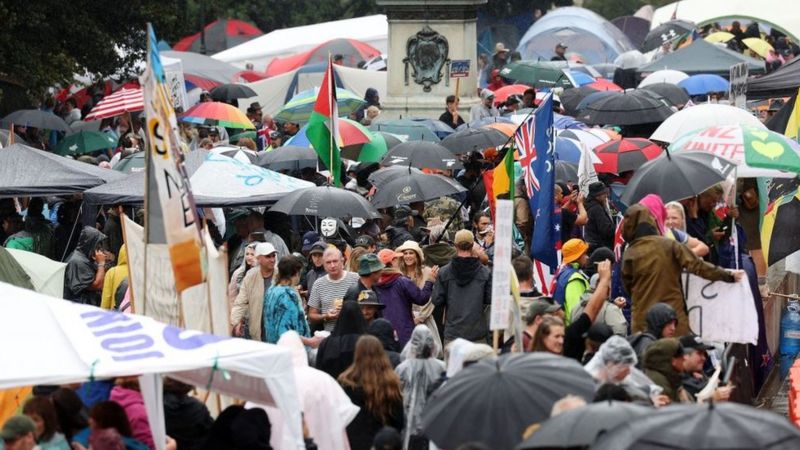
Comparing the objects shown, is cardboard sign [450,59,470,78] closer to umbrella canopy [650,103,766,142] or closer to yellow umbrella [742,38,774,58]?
umbrella canopy [650,103,766,142]

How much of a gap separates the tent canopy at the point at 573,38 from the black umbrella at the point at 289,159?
27745 mm

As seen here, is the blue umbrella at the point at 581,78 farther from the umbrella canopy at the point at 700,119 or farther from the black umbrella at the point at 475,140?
the umbrella canopy at the point at 700,119

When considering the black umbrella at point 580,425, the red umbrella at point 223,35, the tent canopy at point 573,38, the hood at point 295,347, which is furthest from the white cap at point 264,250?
the red umbrella at point 223,35

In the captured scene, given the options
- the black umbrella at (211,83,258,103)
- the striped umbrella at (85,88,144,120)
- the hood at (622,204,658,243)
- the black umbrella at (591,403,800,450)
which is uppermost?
the hood at (622,204,658,243)

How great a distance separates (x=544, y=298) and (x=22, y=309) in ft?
12.5

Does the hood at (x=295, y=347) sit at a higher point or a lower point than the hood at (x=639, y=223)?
lower

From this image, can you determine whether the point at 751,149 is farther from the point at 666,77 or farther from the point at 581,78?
the point at 581,78

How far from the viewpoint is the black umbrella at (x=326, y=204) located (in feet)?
54.7

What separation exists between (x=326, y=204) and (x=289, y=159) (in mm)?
4970

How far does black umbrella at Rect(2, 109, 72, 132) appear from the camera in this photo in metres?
29.5

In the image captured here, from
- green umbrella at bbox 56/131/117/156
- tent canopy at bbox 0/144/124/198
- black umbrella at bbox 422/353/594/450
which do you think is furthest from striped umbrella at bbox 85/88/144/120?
black umbrella at bbox 422/353/594/450

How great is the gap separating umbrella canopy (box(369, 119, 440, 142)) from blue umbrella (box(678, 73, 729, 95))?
25.1 feet

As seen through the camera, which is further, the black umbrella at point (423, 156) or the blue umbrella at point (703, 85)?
the blue umbrella at point (703, 85)

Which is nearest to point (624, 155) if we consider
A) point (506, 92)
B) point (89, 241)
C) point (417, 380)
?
point (89, 241)
